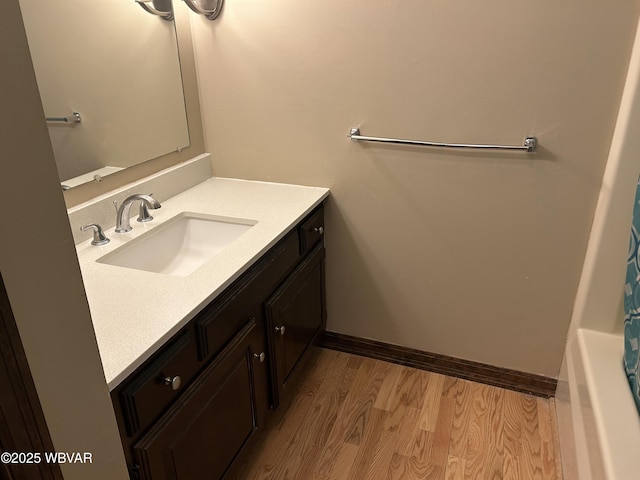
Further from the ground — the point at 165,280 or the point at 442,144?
the point at 442,144

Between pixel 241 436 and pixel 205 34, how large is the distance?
1444 millimetres

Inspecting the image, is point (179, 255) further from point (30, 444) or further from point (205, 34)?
point (30, 444)

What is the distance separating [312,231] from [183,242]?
0.47m

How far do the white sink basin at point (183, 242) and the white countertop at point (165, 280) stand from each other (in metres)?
0.03

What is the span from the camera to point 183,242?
1770 millimetres

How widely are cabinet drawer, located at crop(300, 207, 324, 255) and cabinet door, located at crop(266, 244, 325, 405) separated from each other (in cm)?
5

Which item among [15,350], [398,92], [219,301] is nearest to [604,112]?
[398,92]

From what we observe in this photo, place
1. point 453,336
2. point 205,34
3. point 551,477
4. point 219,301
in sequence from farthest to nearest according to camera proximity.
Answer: point 453,336
point 205,34
point 551,477
point 219,301

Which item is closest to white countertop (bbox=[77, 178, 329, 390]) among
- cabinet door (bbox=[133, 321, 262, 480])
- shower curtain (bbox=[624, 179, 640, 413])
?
cabinet door (bbox=[133, 321, 262, 480])

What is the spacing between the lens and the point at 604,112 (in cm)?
155

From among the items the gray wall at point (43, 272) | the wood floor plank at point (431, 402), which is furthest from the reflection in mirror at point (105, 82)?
the wood floor plank at point (431, 402)

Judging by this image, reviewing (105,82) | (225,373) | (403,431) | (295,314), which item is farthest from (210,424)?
(105,82)

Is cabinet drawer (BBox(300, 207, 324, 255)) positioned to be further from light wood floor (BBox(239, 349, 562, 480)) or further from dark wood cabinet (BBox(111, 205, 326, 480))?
light wood floor (BBox(239, 349, 562, 480))

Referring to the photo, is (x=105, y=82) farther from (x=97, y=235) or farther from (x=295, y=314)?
(x=295, y=314)
